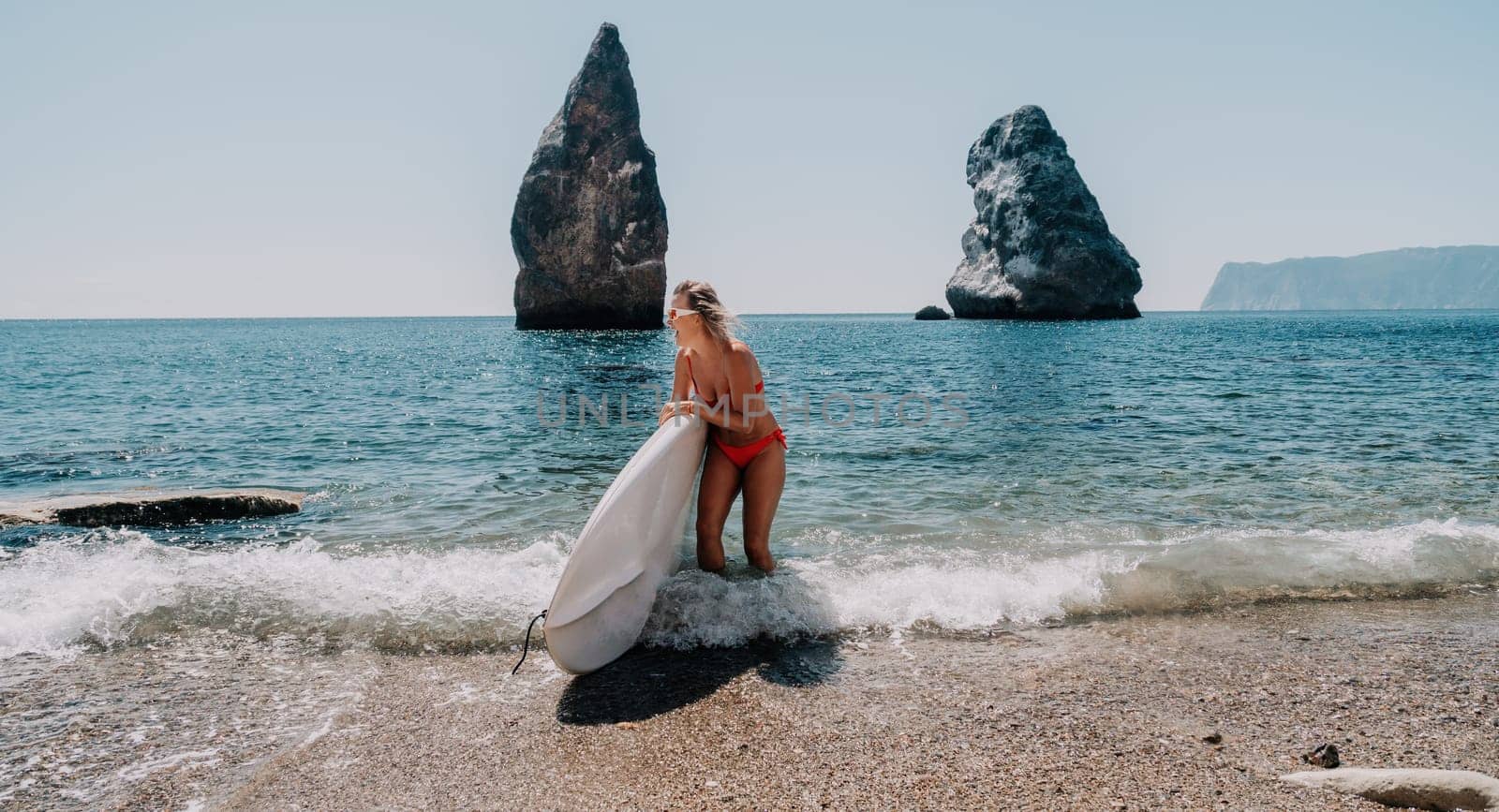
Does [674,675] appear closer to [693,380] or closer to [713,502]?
[713,502]

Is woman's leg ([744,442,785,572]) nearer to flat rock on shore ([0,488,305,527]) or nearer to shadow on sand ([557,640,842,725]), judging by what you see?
shadow on sand ([557,640,842,725])

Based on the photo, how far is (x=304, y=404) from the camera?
67.3ft

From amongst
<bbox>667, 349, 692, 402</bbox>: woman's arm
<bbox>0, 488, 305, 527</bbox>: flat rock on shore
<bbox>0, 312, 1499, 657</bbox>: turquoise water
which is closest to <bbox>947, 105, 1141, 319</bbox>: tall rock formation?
<bbox>0, 312, 1499, 657</bbox>: turquoise water

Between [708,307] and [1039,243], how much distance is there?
83.6 m

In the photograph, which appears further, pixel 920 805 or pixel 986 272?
pixel 986 272

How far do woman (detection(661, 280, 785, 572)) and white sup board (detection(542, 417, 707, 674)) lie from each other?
23 centimetres

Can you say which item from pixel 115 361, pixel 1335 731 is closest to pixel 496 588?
pixel 1335 731

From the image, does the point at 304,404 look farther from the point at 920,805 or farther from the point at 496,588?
the point at 920,805

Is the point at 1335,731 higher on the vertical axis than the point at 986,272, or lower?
lower

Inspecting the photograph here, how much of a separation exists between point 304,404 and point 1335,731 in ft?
71.5

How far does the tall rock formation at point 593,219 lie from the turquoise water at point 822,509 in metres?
44.7

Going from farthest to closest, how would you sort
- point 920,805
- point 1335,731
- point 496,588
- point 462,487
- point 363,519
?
point 462,487 → point 363,519 → point 496,588 → point 1335,731 → point 920,805

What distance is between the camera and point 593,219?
66.2 m

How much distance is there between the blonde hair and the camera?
5142mm
